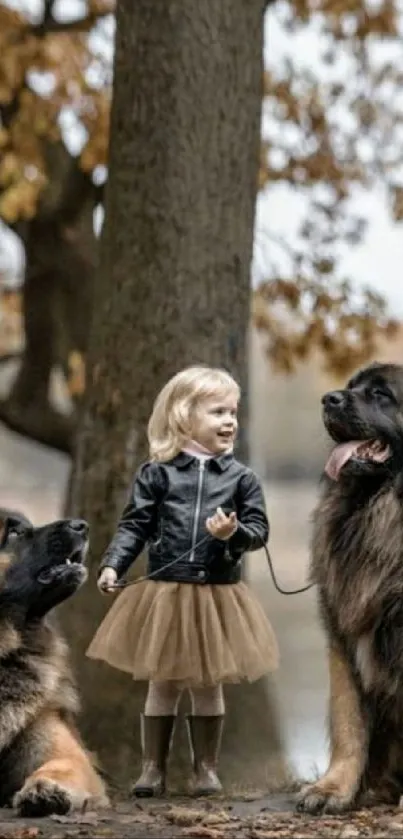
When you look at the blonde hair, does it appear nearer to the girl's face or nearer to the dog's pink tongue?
the girl's face

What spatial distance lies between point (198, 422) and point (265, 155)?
7.76 meters

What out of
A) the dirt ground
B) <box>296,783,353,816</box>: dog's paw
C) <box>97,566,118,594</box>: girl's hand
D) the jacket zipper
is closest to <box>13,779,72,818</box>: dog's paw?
the dirt ground

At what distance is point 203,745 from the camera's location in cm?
631

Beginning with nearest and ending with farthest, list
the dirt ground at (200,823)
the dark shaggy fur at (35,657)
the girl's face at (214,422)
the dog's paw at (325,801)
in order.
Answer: the dirt ground at (200,823), the dog's paw at (325,801), the dark shaggy fur at (35,657), the girl's face at (214,422)

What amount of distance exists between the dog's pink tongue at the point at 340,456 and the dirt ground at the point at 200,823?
1307mm

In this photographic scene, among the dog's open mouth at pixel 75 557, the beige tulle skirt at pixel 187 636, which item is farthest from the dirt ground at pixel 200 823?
the dog's open mouth at pixel 75 557

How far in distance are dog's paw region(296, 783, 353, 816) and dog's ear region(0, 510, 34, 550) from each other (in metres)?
1.56

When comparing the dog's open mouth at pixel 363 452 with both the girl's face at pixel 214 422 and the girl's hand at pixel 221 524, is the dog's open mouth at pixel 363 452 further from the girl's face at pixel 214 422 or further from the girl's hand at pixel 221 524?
the girl's face at pixel 214 422

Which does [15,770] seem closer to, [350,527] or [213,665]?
[213,665]

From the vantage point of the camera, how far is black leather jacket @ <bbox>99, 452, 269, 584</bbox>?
6.15m

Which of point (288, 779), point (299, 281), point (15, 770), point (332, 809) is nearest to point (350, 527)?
point (332, 809)

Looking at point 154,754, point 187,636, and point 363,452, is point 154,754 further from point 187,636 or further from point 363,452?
point 363,452

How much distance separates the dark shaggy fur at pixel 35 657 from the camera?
6062 millimetres

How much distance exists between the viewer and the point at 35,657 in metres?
6.23
